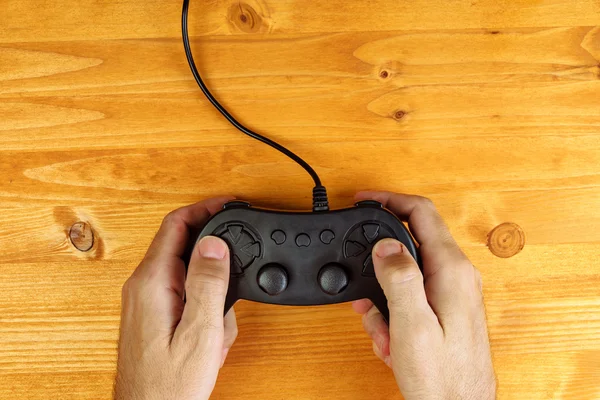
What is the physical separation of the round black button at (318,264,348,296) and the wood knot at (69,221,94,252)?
12.1 inches

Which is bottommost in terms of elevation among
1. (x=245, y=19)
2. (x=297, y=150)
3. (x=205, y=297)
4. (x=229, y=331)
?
(x=229, y=331)

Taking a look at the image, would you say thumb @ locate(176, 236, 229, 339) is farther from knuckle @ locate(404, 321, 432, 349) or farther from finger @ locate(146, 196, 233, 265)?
knuckle @ locate(404, 321, 432, 349)

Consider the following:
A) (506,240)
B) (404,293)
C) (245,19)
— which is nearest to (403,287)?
(404,293)

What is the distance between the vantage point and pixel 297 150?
65cm

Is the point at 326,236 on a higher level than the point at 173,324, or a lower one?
higher

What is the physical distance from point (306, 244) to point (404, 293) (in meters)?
0.12

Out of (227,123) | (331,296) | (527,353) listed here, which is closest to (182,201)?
(227,123)

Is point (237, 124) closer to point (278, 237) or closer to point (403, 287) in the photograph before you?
point (278, 237)

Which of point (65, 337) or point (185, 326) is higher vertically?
point (185, 326)

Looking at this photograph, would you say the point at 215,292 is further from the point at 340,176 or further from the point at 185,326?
the point at 340,176

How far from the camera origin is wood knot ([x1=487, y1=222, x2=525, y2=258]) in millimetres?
665

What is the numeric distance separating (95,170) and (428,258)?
42cm

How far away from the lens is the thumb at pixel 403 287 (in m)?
0.53

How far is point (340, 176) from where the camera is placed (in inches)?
25.9
